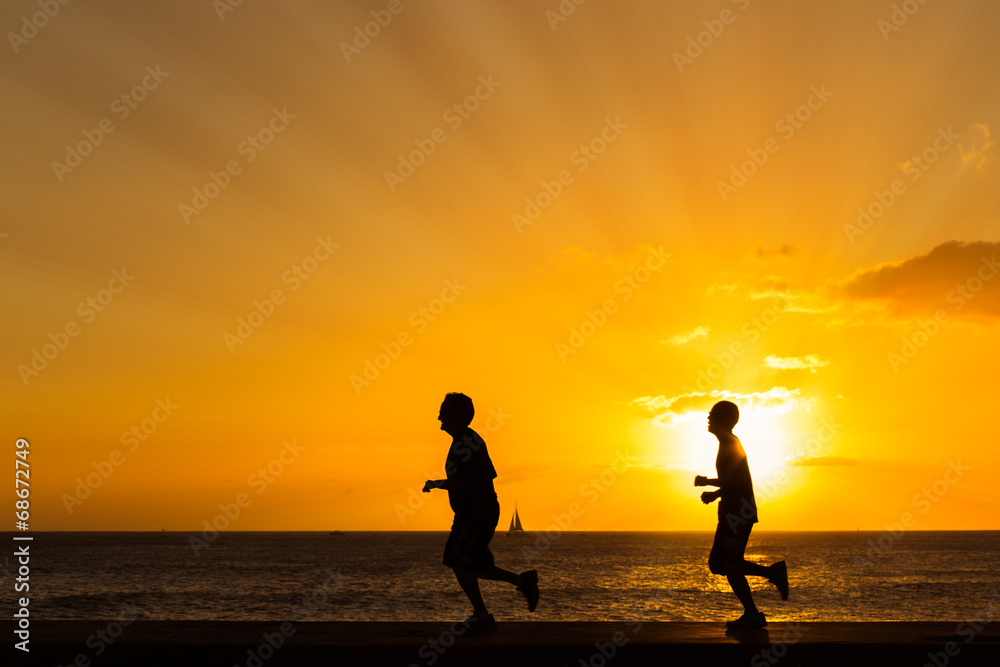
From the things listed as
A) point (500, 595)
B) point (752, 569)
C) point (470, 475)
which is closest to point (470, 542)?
point (470, 475)

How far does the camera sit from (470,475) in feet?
21.3

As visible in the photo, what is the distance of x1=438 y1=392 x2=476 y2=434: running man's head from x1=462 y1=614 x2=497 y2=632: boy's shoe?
1.51 meters

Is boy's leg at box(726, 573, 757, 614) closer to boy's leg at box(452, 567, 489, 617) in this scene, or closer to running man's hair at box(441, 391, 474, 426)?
boy's leg at box(452, 567, 489, 617)

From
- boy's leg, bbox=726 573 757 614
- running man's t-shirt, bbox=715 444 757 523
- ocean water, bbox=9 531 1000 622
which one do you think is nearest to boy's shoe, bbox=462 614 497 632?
boy's leg, bbox=726 573 757 614

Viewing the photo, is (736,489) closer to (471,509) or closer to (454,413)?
(471,509)

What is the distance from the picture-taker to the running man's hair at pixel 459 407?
265 inches

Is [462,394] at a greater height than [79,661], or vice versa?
[462,394]

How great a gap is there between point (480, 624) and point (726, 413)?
286 cm

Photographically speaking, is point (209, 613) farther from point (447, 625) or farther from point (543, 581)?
point (447, 625)

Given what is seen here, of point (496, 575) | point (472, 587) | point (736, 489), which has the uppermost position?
point (736, 489)

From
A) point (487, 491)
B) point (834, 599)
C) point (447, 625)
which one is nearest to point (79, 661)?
point (447, 625)

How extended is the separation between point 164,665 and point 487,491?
105 inches

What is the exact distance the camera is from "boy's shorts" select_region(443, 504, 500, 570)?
6454 mm

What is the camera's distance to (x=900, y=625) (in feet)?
21.2
